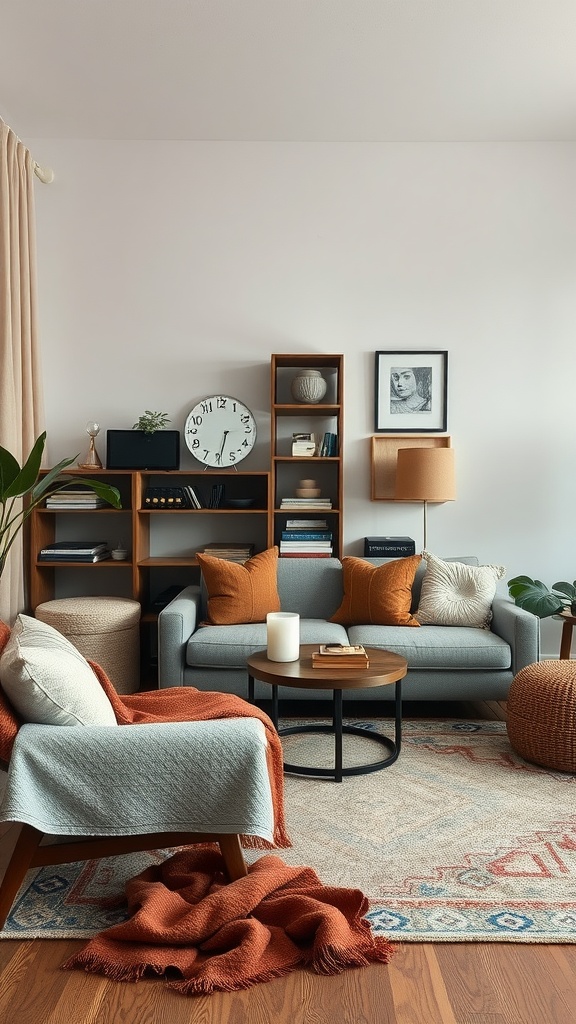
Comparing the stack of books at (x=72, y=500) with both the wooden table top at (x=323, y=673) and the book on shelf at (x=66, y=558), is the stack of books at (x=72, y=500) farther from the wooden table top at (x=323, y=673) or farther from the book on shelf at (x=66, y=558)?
the wooden table top at (x=323, y=673)

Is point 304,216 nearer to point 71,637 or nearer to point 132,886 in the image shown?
point 71,637

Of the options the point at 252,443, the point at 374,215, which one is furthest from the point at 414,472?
the point at 374,215

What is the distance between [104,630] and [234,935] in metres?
2.30

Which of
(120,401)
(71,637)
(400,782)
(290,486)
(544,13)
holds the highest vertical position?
(544,13)

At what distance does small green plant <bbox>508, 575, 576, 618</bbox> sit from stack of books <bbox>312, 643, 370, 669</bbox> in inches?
49.4

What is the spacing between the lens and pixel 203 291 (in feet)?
15.7

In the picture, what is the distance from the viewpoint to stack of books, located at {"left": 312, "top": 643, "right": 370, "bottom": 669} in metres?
3.09

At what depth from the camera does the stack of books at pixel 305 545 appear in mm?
4535

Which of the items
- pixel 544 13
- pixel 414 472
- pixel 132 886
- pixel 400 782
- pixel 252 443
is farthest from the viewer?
pixel 252 443

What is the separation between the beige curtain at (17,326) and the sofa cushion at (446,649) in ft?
5.94

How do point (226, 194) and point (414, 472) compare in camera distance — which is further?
point (226, 194)

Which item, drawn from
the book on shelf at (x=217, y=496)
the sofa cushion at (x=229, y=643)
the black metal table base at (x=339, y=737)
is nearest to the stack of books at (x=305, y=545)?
the book on shelf at (x=217, y=496)

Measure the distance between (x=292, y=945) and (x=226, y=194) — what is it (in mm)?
4026

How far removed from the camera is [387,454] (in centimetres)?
480
